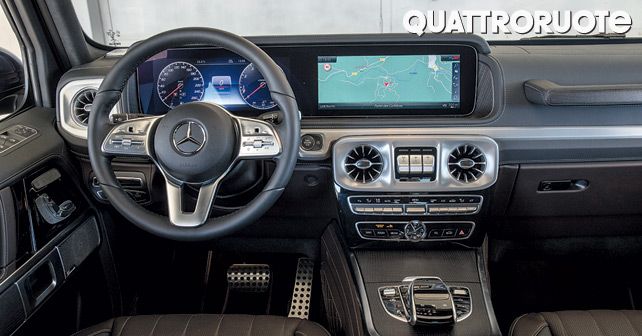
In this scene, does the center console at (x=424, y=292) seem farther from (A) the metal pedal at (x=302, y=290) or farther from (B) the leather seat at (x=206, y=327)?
(A) the metal pedal at (x=302, y=290)

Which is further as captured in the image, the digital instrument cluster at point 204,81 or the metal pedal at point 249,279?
the metal pedal at point 249,279

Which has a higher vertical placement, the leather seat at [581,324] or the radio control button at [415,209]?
the radio control button at [415,209]

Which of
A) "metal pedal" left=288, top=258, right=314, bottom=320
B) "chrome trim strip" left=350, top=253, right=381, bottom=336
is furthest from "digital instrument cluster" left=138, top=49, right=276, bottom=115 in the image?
"metal pedal" left=288, top=258, right=314, bottom=320

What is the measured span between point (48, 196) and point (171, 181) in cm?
48

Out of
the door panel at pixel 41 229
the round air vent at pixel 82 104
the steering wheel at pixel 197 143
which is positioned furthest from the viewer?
the round air vent at pixel 82 104

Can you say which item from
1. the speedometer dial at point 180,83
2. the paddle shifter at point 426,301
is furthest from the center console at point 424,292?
the speedometer dial at point 180,83

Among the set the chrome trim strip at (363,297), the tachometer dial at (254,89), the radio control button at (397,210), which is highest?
the tachometer dial at (254,89)

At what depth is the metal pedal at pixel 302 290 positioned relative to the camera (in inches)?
79.7

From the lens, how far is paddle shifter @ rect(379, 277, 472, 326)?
1.38 meters

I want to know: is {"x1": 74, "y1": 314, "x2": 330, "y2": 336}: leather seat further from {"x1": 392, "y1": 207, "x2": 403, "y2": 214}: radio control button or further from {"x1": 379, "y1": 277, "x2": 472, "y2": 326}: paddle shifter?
{"x1": 392, "y1": 207, "x2": 403, "y2": 214}: radio control button

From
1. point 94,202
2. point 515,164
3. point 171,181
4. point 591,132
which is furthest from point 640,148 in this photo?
point 94,202

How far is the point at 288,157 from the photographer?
124 centimetres

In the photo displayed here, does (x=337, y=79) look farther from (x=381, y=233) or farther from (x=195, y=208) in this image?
(x=195, y=208)

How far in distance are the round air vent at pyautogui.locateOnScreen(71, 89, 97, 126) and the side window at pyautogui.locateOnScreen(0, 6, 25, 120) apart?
0.22m
